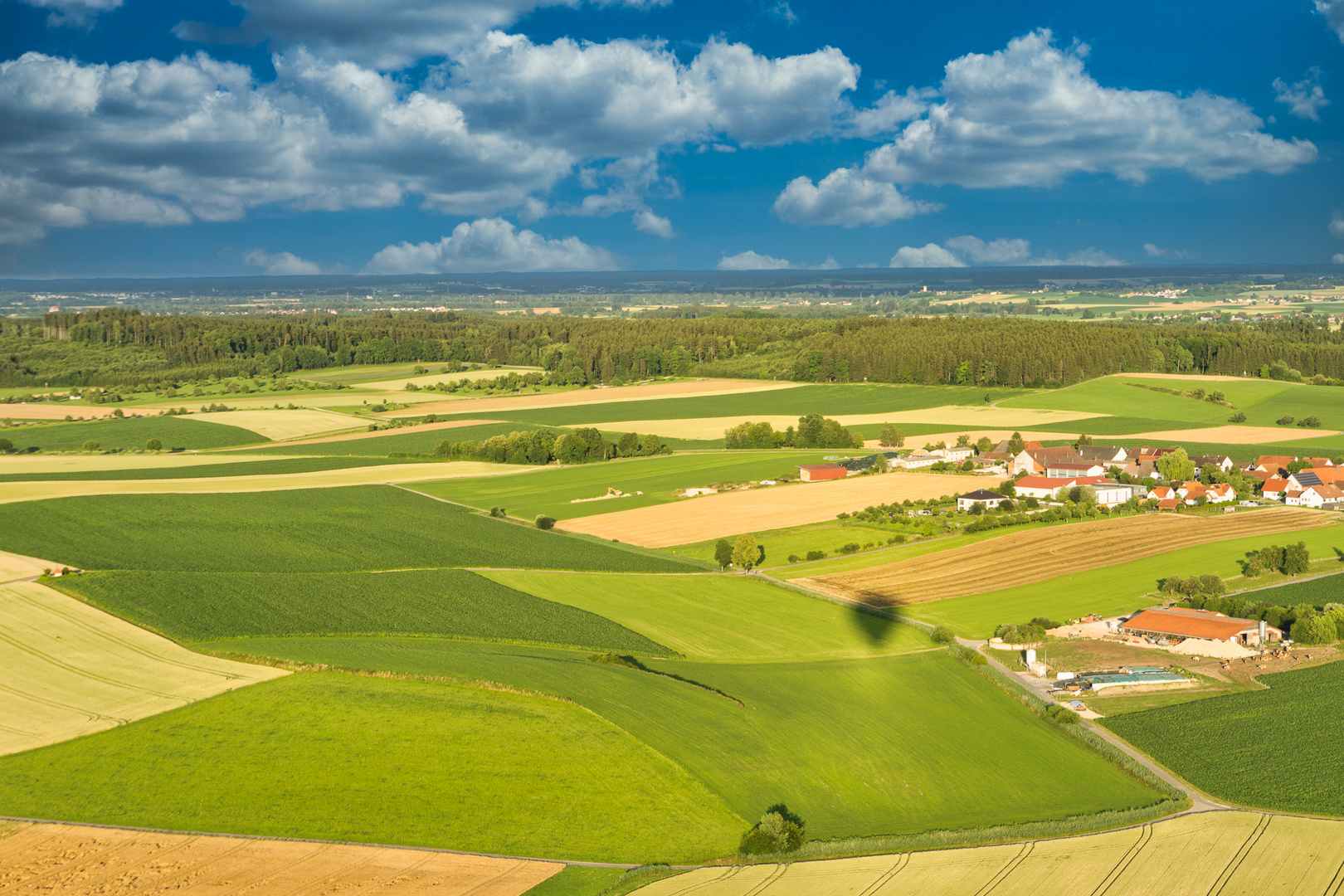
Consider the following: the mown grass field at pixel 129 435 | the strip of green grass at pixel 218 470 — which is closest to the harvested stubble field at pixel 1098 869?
the strip of green grass at pixel 218 470

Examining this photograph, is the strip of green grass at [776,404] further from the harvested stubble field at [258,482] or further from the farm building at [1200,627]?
the farm building at [1200,627]

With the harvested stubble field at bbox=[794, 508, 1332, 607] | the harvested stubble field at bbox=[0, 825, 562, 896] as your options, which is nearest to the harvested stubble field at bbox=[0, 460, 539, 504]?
the harvested stubble field at bbox=[794, 508, 1332, 607]

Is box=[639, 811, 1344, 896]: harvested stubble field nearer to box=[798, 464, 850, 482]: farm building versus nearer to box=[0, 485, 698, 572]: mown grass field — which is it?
box=[0, 485, 698, 572]: mown grass field

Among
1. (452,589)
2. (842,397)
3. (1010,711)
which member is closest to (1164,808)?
(1010,711)

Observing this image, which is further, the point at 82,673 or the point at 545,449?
the point at 545,449

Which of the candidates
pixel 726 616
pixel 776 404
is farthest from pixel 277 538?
pixel 776 404

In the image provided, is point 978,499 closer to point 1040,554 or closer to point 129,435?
point 1040,554
